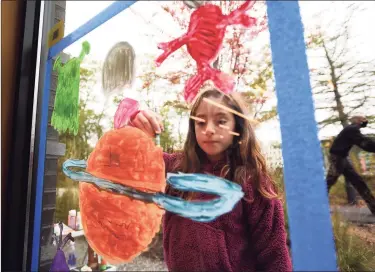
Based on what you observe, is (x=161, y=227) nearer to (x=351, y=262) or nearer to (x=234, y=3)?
(x=351, y=262)

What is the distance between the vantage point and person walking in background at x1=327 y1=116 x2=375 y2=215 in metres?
1.01

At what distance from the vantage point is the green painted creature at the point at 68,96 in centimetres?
170

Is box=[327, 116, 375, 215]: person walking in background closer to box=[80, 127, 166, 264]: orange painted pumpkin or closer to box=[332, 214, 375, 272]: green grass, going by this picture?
box=[332, 214, 375, 272]: green grass

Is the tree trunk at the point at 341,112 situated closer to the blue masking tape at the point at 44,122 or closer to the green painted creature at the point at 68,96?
the blue masking tape at the point at 44,122

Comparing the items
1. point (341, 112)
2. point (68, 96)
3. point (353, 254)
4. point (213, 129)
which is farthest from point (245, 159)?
point (68, 96)

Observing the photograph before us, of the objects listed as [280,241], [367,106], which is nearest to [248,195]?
[280,241]

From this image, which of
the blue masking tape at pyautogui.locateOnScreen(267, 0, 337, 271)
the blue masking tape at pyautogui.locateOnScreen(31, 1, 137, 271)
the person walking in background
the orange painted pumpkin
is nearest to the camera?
the blue masking tape at pyautogui.locateOnScreen(267, 0, 337, 271)

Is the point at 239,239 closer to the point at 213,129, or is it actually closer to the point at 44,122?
the point at 213,129

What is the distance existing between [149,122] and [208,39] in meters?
0.43

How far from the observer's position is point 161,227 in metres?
1.24

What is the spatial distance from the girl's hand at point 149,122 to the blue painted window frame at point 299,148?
0.53m

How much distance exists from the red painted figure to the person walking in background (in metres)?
0.43

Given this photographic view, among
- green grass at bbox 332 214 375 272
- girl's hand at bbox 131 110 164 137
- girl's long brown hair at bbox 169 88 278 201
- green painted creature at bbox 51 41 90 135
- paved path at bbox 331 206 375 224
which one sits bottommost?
green grass at bbox 332 214 375 272

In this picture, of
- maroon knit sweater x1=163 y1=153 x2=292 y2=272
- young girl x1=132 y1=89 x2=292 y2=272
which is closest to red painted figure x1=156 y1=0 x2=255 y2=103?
young girl x1=132 y1=89 x2=292 y2=272
